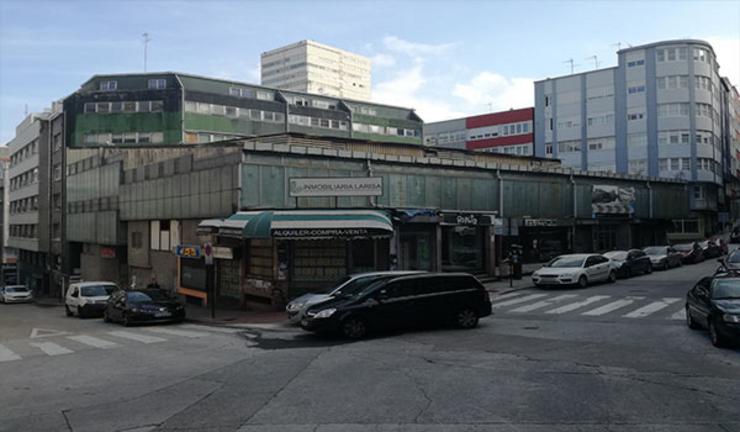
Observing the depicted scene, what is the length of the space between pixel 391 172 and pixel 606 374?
18909 millimetres

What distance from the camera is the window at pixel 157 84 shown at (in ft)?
217

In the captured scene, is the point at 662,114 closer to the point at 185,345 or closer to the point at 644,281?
the point at 644,281

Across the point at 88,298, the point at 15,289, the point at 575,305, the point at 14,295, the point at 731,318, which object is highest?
the point at 731,318

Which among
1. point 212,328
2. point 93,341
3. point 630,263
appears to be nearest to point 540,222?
point 630,263

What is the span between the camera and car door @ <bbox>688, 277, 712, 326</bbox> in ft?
45.4

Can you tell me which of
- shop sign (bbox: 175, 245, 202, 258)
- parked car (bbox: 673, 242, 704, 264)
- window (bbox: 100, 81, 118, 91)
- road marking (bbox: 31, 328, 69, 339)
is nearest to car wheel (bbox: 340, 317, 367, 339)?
road marking (bbox: 31, 328, 69, 339)

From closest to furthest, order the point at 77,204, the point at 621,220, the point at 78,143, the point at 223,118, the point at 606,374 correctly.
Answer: the point at 606,374
the point at 621,220
the point at 77,204
the point at 78,143
the point at 223,118

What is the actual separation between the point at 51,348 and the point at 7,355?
106 centimetres

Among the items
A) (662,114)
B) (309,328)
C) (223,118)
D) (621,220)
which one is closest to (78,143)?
(223,118)

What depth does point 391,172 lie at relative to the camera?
28594 mm

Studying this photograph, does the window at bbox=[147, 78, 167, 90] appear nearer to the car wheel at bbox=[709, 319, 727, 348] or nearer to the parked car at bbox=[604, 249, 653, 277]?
the parked car at bbox=[604, 249, 653, 277]

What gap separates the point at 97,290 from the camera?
1060 inches

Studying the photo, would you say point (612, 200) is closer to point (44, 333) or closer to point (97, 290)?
point (97, 290)

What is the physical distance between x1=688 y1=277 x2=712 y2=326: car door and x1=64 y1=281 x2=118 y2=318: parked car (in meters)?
22.0
